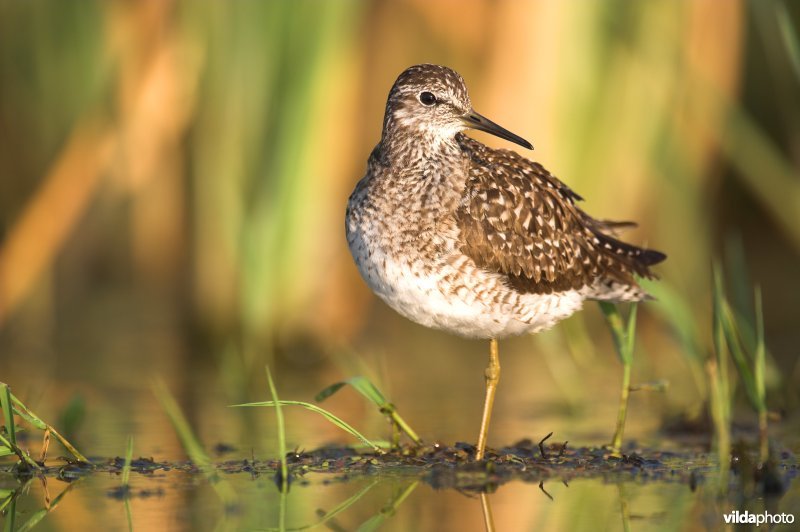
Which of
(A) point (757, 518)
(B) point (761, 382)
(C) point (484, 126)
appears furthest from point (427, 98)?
(A) point (757, 518)

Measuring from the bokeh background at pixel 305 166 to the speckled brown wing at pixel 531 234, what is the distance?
1.29 metres

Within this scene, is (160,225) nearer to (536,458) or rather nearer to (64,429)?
(64,429)

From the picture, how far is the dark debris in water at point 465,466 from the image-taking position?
6309 millimetres

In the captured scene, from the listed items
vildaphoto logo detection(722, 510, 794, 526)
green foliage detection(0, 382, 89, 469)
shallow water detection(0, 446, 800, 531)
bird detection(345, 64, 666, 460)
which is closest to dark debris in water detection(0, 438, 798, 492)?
shallow water detection(0, 446, 800, 531)

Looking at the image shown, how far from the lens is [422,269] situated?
6535mm

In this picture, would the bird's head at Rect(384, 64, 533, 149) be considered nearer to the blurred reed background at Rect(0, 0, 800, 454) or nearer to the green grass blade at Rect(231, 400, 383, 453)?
the green grass blade at Rect(231, 400, 383, 453)

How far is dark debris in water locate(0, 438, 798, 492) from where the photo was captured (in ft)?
20.7

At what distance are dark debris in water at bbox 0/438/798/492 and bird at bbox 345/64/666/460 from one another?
214 millimetres

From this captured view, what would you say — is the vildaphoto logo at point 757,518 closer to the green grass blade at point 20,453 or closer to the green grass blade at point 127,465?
the green grass blade at point 127,465

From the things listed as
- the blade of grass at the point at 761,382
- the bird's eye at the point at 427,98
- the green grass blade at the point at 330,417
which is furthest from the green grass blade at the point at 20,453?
the blade of grass at the point at 761,382

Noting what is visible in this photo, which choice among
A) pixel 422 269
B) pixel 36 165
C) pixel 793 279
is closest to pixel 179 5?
pixel 36 165

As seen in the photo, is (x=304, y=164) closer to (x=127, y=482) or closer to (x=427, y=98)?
(x=427, y=98)

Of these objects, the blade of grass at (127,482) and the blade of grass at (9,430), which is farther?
the blade of grass at (9,430)

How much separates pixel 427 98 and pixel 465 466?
204cm
